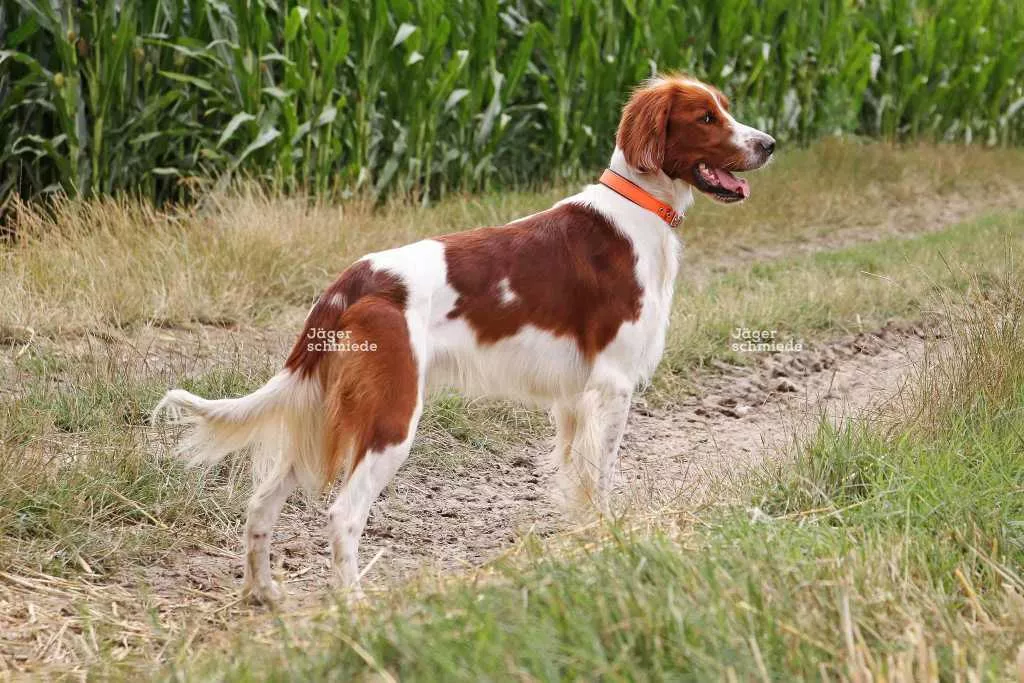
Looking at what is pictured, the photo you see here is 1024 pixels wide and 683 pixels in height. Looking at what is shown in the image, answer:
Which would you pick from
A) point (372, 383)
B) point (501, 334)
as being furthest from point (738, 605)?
point (501, 334)

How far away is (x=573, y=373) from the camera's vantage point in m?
3.91

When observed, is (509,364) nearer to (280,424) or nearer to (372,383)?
(372,383)

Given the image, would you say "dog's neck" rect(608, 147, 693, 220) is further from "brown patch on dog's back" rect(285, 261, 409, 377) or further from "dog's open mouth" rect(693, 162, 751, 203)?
"brown patch on dog's back" rect(285, 261, 409, 377)

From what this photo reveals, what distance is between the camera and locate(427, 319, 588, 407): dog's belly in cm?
365

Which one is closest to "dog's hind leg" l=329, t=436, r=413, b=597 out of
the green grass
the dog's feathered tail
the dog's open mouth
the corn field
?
the dog's feathered tail

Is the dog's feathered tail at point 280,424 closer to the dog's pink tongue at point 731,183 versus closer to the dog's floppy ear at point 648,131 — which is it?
the dog's floppy ear at point 648,131

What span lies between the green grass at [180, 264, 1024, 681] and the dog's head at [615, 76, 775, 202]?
3.57 feet

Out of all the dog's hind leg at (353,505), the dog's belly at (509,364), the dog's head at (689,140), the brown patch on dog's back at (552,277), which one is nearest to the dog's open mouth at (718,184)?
the dog's head at (689,140)

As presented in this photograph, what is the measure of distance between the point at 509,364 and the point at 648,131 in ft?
2.90

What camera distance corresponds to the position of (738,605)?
2520 millimetres

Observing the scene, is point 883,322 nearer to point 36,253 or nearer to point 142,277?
point 142,277

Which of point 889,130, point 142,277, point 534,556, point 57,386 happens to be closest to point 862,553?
point 534,556

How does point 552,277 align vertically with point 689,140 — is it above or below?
below

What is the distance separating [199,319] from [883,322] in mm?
3523
